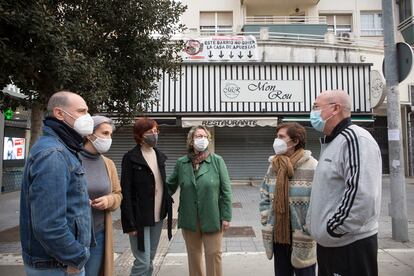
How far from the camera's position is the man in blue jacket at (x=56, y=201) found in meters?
2.40

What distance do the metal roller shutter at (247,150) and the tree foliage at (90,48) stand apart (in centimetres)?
842

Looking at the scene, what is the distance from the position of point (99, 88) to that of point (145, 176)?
3205mm

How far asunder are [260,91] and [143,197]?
1315 centimetres

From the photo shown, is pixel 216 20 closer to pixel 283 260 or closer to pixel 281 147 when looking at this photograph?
pixel 281 147

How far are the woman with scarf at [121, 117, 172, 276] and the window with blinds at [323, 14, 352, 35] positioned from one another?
2105 centimetres

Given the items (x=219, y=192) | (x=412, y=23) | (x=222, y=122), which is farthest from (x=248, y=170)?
(x=219, y=192)

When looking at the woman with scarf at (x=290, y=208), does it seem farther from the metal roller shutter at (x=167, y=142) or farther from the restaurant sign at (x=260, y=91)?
the metal roller shutter at (x=167, y=142)

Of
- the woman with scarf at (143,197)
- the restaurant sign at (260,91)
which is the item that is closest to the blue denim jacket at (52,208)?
the woman with scarf at (143,197)

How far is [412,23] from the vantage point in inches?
701

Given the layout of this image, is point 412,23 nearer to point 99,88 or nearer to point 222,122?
point 222,122

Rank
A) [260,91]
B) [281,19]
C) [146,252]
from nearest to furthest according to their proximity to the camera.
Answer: [146,252] < [260,91] < [281,19]

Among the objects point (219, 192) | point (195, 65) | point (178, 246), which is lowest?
point (178, 246)

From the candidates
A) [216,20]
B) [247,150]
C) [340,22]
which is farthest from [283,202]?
[340,22]

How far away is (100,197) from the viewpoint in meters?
3.59
